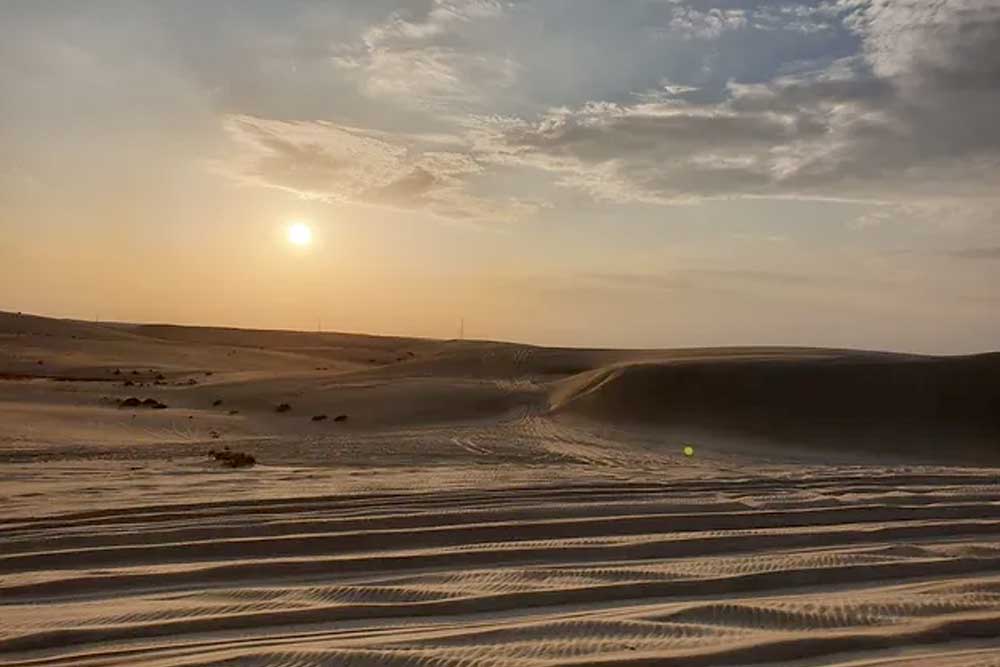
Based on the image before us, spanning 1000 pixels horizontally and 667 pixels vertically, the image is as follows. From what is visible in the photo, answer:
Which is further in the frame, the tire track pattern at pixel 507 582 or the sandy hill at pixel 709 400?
the sandy hill at pixel 709 400

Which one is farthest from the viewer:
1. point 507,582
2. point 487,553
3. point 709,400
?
point 709,400

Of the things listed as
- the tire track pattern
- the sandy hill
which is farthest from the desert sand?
the sandy hill

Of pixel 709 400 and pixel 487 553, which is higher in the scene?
pixel 709 400

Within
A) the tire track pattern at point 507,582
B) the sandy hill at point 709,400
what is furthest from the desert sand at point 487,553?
the sandy hill at point 709,400

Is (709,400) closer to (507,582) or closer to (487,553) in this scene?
(487,553)

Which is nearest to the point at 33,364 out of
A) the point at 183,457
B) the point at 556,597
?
the point at 183,457

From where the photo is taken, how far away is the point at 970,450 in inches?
679

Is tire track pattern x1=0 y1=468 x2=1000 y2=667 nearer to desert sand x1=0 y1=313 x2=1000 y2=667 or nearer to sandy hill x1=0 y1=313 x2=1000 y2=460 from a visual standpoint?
desert sand x1=0 y1=313 x2=1000 y2=667

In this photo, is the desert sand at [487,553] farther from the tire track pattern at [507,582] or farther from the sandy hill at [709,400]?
the sandy hill at [709,400]

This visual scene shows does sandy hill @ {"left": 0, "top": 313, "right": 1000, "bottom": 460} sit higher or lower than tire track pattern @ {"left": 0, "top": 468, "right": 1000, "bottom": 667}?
higher

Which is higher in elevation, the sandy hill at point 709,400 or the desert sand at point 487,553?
the sandy hill at point 709,400

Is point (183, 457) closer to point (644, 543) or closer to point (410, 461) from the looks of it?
point (410, 461)

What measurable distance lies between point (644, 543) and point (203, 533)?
2801 millimetres

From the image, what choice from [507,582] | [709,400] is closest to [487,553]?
[507,582]
